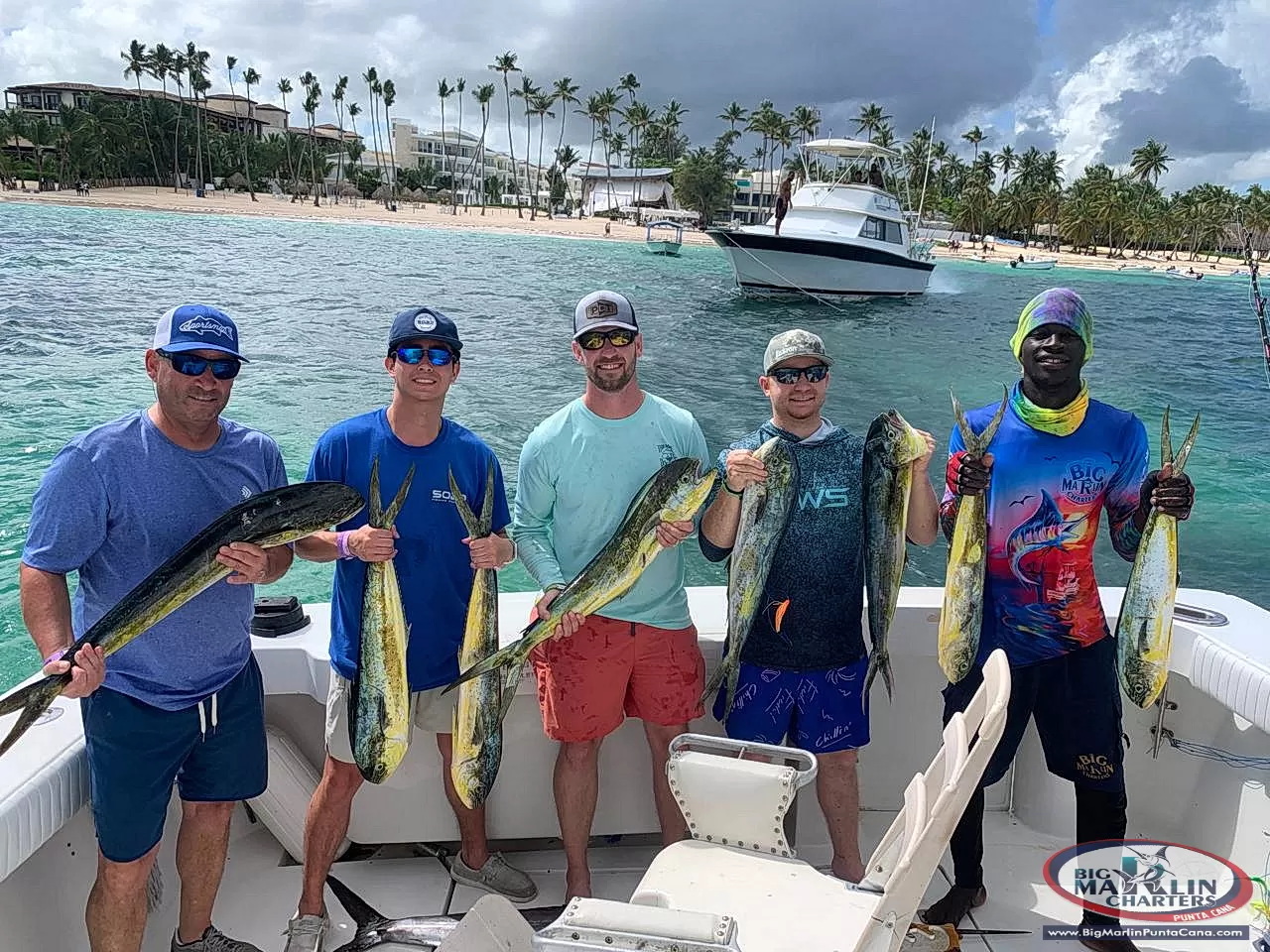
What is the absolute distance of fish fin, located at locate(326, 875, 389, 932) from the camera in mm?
2684

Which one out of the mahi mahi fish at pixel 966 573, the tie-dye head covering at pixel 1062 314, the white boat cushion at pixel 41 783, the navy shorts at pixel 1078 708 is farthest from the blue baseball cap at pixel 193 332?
the navy shorts at pixel 1078 708

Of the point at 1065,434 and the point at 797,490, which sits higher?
the point at 1065,434

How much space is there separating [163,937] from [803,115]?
9246cm

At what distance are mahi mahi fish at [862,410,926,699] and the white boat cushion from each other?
2109 millimetres

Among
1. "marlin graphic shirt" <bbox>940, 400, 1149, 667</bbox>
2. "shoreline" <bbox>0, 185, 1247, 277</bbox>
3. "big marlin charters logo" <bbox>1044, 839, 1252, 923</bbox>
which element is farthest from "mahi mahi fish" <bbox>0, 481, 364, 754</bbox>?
"shoreline" <bbox>0, 185, 1247, 277</bbox>

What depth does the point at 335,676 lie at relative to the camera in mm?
2512

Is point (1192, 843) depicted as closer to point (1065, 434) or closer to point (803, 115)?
point (1065, 434)

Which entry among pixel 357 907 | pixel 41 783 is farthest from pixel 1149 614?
pixel 41 783

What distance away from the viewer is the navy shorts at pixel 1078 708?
2.41m

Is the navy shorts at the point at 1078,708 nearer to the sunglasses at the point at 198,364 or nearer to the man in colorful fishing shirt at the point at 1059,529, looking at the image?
the man in colorful fishing shirt at the point at 1059,529

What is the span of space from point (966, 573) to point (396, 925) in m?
1.98

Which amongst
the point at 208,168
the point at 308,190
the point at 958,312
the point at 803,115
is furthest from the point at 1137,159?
the point at 208,168

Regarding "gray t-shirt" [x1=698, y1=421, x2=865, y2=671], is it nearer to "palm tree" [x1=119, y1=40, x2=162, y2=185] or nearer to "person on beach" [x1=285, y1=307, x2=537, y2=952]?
"person on beach" [x1=285, y1=307, x2=537, y2=952]

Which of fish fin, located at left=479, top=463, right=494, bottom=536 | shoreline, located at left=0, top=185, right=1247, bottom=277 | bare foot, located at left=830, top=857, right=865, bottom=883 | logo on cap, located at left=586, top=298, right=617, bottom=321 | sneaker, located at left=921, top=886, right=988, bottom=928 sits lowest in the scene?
sneaker, located at left=921, top=886, right=988, bottom=928
